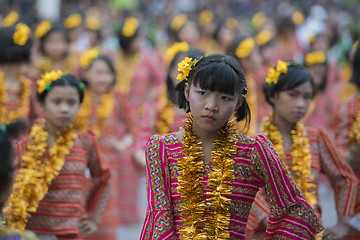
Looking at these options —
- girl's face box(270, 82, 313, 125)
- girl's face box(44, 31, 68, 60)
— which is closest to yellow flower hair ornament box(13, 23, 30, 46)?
girl's face box(44, 31, 68, 60)

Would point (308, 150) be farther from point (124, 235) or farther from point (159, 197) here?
point (124, 235)

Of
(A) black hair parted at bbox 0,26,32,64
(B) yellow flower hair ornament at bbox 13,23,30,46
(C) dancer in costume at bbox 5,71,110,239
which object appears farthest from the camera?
(B) yellow flower hair ornament at bbox 13,23,30,46

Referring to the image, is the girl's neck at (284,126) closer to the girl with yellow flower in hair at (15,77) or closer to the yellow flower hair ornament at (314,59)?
the girl with yellow flower in hair at (15,77)

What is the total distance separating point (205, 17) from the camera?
50.2 ft

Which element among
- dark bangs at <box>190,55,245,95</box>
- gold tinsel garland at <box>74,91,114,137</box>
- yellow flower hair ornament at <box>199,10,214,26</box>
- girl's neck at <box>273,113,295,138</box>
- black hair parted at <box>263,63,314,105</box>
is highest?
yellow flower hair ornament at <box>199,10,214,26</box>

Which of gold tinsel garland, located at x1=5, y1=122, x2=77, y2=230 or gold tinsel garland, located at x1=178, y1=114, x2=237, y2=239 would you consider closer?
gold tinsel garland, located at x1=178, y1=114, x2=237, y2=239

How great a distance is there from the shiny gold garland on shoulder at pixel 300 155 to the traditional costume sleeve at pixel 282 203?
1.23m

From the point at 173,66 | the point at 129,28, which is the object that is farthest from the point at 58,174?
the point at 129,28

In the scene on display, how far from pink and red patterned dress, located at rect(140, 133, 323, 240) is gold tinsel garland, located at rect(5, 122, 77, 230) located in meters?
1.42

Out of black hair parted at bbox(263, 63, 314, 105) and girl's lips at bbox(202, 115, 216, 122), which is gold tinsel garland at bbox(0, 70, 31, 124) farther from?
girl's lips at bbox(202, 115, 216, 122)

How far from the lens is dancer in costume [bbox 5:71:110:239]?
437cm

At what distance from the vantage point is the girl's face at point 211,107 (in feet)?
10.1

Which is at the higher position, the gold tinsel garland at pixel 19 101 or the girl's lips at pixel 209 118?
the gold tinsel garland at pixel 19 101

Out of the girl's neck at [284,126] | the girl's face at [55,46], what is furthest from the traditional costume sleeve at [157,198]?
the girl's face at [55,46]
